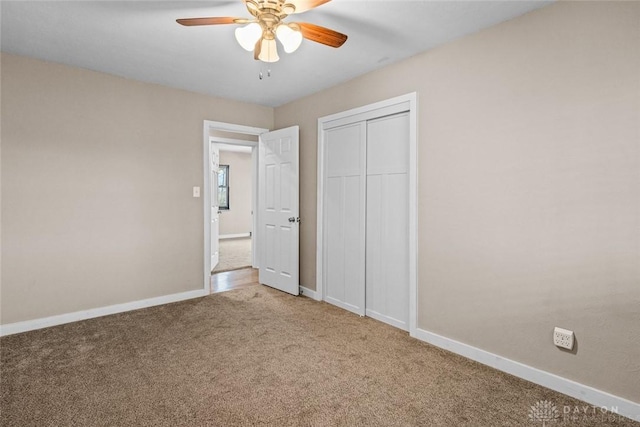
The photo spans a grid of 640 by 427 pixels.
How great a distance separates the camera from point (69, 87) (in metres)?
3.16

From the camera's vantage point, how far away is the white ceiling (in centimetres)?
216

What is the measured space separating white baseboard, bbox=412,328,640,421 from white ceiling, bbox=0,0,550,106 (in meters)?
2.37

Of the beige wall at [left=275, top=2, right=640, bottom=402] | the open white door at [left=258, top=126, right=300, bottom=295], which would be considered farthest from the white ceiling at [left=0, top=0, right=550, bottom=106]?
the open white door at [left=258, top=126, right=300, bottom=295]

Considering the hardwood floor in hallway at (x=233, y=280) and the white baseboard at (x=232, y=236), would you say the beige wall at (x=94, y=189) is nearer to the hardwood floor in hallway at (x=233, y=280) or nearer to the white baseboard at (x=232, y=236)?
the hardwood floor in hallway at (x=233, y=280)

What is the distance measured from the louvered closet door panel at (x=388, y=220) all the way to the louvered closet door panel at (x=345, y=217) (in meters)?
0.09

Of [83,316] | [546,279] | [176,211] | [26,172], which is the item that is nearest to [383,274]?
[546,279]

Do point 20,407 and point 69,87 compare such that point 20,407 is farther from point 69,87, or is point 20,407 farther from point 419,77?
point 419,77

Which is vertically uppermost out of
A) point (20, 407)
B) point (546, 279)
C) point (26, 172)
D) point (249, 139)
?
point (249, 139)

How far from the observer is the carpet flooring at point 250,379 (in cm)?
183

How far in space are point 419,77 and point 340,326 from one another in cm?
235

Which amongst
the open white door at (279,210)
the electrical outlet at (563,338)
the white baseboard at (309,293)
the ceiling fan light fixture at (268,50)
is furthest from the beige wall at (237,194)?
the electrical outlet at (563,338)

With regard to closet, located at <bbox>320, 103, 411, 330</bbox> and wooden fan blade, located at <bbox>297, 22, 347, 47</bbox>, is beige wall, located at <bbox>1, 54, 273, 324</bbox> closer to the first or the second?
closet, located at <bbox>320, 103, 411, 330</bbox>

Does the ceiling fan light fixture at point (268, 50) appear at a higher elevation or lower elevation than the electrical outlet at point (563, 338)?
higher

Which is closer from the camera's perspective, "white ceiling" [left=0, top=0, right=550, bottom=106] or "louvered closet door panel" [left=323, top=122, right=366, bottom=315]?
"white ceiling" [left=0, top=0, right=550, bottom=106]
